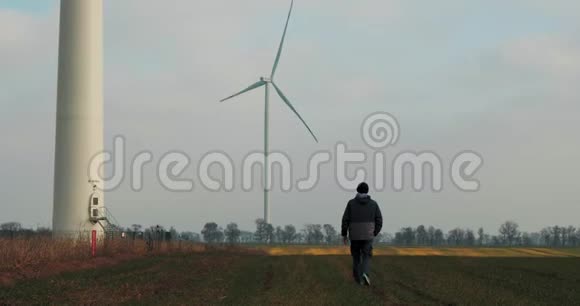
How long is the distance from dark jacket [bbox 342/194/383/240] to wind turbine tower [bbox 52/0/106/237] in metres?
23.3

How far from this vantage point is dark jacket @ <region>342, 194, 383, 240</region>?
1571 centimetres

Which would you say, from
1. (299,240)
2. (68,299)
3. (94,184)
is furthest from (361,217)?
(299,240)

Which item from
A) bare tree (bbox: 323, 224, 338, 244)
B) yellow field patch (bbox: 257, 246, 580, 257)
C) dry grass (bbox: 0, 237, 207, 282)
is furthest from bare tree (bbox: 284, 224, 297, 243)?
dry grass (bbox: 0, 237, 207, 282)

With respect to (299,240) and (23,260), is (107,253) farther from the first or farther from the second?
(299,240)

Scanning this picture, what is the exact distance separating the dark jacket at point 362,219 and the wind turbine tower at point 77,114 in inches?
918

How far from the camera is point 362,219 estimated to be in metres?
15.7

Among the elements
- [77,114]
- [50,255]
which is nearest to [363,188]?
[50,255]

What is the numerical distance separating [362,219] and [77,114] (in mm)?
23823

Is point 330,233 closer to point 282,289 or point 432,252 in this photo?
point 432,252

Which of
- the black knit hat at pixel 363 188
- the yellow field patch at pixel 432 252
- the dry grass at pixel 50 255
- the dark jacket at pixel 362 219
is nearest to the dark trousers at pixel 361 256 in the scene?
the dark jacket at pixel 362 219

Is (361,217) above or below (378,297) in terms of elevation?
above

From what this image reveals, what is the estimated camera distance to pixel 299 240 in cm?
14038

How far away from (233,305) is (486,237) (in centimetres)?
14114

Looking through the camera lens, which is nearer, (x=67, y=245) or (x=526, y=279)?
(x=526, y=279)
